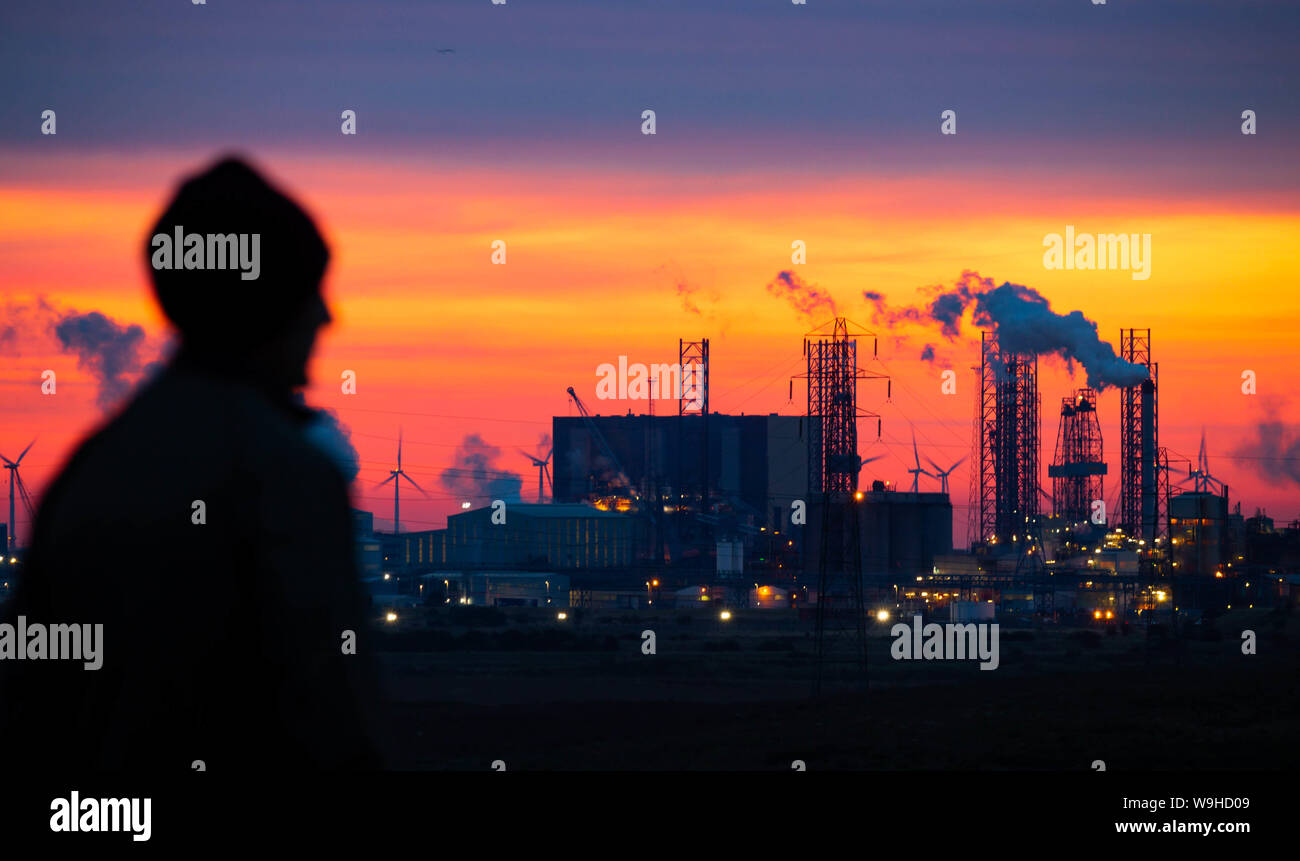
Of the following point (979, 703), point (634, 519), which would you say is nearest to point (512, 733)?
point (979, 703)

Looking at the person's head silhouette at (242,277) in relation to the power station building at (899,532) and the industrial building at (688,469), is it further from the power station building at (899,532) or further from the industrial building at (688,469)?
the industrial building at (688,469)

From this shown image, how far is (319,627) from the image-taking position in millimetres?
2455

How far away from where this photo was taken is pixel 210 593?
2424mm

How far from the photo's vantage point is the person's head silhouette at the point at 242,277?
2721mm

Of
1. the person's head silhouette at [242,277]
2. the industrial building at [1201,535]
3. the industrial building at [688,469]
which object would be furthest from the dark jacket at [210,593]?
the industrial building at [688,469]

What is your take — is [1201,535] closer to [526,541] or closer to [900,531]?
[900,531]

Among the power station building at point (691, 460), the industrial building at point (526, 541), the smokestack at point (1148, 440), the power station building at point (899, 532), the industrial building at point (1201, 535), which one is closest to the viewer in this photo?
the industrial building at point (1201, 535)

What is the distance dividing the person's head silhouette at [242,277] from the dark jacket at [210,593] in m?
0.21

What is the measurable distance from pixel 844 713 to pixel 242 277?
3324cm
